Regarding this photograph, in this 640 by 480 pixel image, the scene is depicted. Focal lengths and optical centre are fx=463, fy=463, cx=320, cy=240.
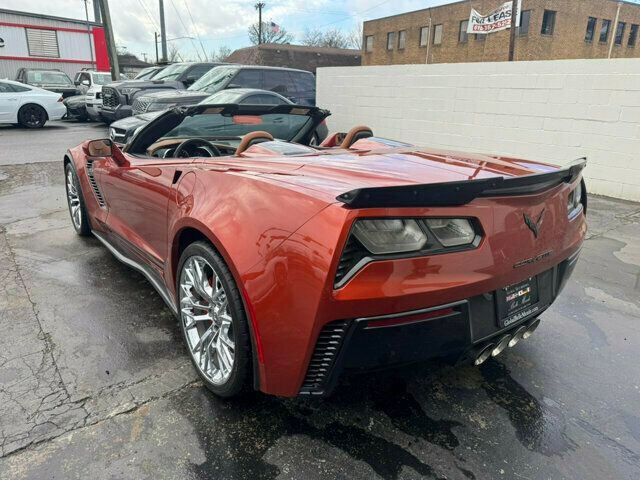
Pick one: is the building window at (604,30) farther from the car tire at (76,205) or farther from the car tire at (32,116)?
the car tire at (76,205)

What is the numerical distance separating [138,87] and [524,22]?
96.8ft

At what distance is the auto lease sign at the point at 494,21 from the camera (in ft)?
82.2

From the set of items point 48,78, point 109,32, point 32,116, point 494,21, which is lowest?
point 32,116

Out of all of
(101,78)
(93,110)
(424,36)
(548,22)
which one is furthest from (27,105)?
(424,36)

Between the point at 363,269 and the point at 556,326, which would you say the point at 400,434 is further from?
the point at 556,326

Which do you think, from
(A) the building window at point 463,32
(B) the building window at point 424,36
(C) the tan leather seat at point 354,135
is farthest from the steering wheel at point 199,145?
(B) the building window at point 424,36

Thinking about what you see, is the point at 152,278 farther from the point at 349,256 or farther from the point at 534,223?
the point at 534,223

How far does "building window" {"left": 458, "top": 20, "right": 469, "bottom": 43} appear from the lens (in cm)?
3559

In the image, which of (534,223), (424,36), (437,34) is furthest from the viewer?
(424,36)

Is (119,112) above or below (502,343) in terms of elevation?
above

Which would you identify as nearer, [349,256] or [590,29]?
[349,256]

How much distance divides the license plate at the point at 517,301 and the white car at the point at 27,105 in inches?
611

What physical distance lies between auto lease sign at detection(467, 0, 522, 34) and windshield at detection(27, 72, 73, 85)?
2141cm

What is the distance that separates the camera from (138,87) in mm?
12289
